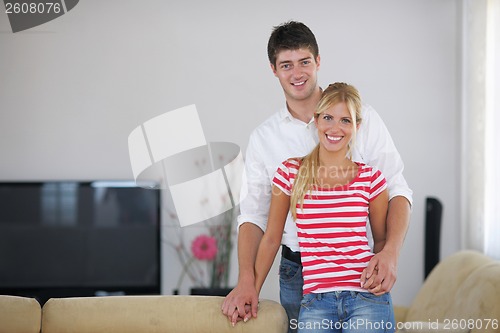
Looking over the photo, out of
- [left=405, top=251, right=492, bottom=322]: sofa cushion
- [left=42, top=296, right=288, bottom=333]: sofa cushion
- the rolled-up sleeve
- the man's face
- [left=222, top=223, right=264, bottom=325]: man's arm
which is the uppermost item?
the man's face

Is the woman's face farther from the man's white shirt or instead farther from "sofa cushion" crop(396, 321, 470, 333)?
"sofa cushion" crop(396, 321, 470, 333)

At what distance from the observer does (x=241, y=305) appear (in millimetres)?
2057

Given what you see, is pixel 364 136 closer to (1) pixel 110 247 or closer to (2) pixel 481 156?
(2) pixel 481 156

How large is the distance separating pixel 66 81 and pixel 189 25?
845 mm

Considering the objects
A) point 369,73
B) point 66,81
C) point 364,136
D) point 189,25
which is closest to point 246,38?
point 189,25

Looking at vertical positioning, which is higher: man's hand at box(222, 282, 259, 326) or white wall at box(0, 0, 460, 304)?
white wall at box(0, 0, 460, 304)

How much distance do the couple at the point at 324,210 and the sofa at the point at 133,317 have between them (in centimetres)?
4

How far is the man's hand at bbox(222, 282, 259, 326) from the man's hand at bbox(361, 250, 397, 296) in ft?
1.04

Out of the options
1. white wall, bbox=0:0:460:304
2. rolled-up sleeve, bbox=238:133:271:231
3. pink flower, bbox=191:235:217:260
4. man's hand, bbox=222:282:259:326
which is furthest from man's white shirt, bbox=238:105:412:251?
white wall, bbox=0:0:460:304

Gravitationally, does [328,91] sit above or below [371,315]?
above

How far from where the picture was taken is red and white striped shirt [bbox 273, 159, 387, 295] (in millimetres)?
1977

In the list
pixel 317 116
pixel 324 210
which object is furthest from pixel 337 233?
pixel 317 116

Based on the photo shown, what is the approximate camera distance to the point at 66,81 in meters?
4.93

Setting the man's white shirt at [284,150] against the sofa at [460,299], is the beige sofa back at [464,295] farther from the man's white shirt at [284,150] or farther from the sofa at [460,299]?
the man's white shirt at [284,150]
